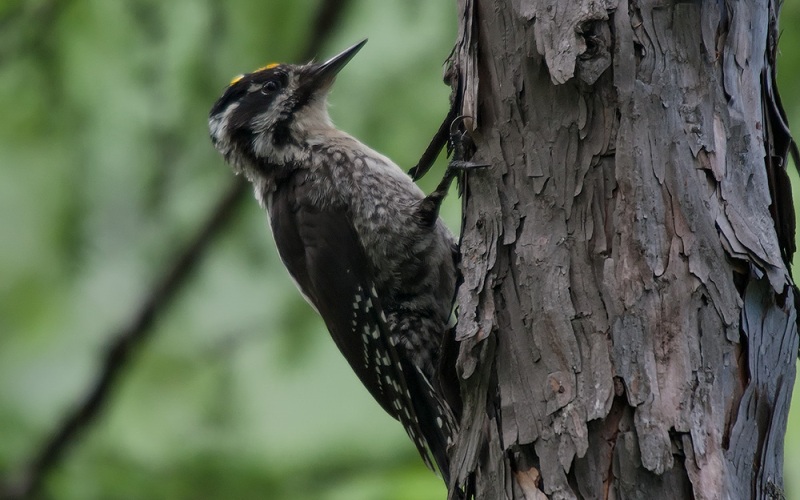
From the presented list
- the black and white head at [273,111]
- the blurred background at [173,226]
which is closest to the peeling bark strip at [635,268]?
the black and white head at [273,111]

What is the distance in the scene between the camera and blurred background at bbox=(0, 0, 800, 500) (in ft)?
14.7

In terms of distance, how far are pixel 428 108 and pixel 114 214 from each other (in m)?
1.69

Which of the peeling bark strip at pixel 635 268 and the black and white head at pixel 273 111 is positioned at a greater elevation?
the black and white head at pixel 273 111

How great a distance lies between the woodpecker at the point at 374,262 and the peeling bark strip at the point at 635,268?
1137mm

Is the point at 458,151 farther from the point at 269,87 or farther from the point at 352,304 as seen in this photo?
the point at 269,87

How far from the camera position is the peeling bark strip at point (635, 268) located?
6.87 feet

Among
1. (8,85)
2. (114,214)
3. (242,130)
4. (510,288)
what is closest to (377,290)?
(242,130)

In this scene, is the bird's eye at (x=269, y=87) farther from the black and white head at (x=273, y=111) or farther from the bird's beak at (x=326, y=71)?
the bird's beak at (x=326, y=71)

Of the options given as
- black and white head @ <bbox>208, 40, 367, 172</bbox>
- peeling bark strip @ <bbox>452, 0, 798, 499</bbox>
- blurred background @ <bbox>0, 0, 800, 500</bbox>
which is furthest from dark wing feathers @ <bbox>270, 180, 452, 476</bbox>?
peeling bark strip @ <bbox>452, 0, 798, 499</bbox>

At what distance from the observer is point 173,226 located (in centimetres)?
490

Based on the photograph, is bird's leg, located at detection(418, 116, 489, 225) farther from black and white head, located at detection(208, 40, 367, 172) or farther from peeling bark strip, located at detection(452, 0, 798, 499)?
→ black and white head, located at detection(208, 40, 367, 172)

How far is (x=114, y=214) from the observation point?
15.7 ft

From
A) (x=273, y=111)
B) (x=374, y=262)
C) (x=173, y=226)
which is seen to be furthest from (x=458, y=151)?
(x=173, y=226)

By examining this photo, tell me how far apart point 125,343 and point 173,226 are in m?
0.67
